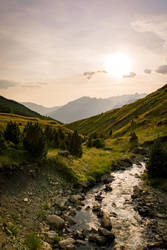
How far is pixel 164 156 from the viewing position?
30875 millimetres

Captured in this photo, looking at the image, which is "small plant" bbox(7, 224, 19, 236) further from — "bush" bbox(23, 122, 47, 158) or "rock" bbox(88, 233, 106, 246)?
"bush" bbox(23, 122, 47, 158)

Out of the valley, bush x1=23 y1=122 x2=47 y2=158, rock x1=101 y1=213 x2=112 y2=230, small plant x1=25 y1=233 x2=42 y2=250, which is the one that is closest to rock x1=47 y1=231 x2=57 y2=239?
the valley

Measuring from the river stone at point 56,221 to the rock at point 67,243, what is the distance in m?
2.21

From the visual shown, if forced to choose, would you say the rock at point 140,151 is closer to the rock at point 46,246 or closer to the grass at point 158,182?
the grass at point 158,182

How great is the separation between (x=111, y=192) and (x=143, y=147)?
39027 mm

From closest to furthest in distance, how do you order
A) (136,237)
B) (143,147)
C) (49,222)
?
(136,237) < (49,222) < (143,147)

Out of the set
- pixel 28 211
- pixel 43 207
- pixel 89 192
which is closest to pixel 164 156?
pixel 89 192

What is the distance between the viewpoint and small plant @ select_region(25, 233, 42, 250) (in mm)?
13945

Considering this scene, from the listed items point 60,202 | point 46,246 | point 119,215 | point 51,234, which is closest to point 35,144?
point 60,202

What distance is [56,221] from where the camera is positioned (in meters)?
18.4

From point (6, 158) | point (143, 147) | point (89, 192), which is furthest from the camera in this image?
point (143, 147)

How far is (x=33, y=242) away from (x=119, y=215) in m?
11.6

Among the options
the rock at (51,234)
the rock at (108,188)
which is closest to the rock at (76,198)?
the rock at (108,188)

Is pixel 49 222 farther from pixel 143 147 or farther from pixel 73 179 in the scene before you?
pixel 143 147
